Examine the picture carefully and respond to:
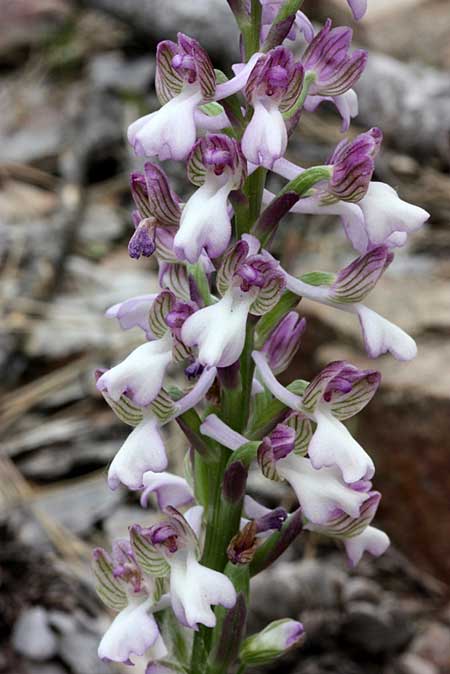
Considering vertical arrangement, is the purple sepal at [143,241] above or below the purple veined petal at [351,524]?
above

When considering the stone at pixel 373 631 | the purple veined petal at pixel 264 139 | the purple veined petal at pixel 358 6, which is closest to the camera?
the purple veined petal at pixel 264 139

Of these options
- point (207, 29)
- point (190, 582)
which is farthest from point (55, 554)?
point (207, 29)

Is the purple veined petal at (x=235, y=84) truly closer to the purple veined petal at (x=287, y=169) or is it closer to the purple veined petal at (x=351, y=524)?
the purple veined petal at (x=287, y=169)

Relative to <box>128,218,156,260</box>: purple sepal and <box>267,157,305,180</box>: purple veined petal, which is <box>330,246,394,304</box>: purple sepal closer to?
<box>267,157,305,180</box>: purple veined petal

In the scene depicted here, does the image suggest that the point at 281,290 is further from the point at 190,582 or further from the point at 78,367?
the point at 78,367

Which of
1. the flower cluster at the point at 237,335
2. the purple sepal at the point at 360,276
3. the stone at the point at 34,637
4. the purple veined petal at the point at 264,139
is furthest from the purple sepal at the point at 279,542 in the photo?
the stone at the point at 34,637

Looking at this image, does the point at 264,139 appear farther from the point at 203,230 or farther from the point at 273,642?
the point at 273,642

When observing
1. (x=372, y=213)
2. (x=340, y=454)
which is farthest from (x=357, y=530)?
(x=372, y=213)
